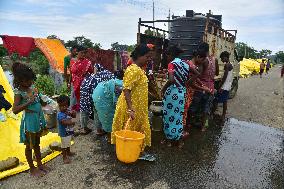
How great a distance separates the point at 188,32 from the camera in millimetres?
8422

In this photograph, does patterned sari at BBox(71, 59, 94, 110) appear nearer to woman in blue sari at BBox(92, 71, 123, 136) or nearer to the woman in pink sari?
the woman in pink sari

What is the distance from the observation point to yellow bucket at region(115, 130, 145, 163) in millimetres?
3744

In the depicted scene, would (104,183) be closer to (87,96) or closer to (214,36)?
(87,96)

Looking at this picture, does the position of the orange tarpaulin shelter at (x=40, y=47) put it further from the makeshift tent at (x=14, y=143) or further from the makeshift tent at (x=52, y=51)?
the makeshift tent at (x=14, y=143)

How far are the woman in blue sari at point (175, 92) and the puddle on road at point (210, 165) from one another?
455 mm

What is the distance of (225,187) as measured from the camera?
3.68 meters

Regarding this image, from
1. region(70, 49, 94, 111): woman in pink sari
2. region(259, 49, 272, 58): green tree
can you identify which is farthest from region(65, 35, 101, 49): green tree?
region(259, 49, 272, 58): green tree

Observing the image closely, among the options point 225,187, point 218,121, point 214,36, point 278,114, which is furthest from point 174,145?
point 278,114

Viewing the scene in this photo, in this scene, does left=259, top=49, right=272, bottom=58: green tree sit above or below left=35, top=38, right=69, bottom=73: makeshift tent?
above

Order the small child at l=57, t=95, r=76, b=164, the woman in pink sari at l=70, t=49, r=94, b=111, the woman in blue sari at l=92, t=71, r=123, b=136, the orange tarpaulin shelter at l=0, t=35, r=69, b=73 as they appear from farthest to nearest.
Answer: the orange tarpaulin shelter at l=0, t=35, r=69, b=73 < the woman in pink sari at l=70, t=49, r=94, b=111 < the woman in blue sari at l=92, t=71, r=123, b=136 < the small child at l=57, t=95, r=76, b=164

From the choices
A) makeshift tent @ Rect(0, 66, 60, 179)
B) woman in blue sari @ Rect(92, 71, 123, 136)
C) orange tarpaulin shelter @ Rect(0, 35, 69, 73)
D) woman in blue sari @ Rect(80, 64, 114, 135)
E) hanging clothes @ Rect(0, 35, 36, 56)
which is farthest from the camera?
orange tarpaulin shelter @ Rect(0, 35, 69, 73)

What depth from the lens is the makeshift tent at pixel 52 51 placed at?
10.7 m

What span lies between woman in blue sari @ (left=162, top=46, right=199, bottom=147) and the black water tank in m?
3.81

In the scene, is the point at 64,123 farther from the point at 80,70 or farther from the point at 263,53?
the point at 263,53
